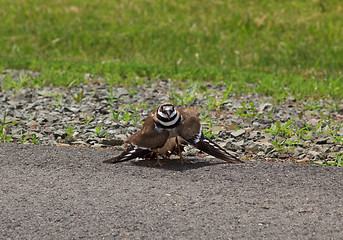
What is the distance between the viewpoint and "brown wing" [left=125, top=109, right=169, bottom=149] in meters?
5.09

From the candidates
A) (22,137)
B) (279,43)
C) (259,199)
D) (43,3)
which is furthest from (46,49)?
(259,199)

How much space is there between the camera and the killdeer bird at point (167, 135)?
5066 mm

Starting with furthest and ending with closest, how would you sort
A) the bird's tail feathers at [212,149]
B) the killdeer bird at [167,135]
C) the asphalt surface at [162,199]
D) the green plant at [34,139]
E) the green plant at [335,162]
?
the green plant at [34,139] → the green plant at [335,162] → the bird's tail feathers at [212,149] → the killdeer bird at [167,135] → the asphalt surface at [162,199]

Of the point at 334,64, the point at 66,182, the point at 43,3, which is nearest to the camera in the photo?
the point at 66,182

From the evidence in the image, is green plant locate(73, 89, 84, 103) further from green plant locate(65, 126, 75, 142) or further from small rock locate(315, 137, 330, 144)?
small rock locate(315, 137, 330, 144)

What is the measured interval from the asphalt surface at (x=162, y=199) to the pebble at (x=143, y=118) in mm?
669

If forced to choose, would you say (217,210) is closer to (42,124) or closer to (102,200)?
(102,200)

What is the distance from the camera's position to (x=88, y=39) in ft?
38.5

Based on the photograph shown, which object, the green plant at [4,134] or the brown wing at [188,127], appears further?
the green plant at [4,134]

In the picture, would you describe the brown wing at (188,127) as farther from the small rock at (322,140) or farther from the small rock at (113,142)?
the small rock at (322,140)

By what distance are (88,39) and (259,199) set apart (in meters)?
8.06

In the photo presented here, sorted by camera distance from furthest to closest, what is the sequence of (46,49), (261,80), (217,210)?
(46,49)
(261,80)
(217,210)

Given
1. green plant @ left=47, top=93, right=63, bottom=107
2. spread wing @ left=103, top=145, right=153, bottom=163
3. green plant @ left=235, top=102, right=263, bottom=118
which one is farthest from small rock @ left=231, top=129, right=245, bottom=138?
green plant @ left=47, top=93, right=63, bottom=107

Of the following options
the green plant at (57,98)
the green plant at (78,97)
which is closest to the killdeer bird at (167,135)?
the green plant at (57,98)
